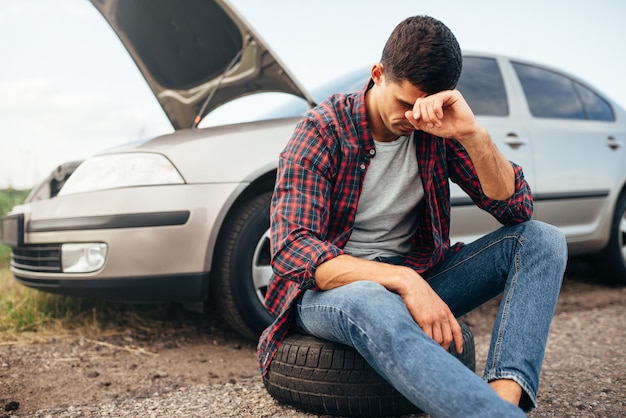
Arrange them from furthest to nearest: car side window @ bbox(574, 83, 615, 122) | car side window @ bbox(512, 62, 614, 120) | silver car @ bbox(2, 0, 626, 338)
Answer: car side window @ bbox(574, 83, 615, 122) < car side window @ bbox(512, 62, 614, 120) < silver car @ bbox(2, 0, 626, 338)

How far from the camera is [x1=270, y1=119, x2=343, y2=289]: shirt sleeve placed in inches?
65.1

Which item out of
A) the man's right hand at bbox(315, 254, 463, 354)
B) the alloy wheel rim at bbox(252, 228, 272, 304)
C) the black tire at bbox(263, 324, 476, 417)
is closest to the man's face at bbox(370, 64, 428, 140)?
the man's right hand at bbox(315, 254, 463, 354)

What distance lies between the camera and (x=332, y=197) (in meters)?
Result: 1.85

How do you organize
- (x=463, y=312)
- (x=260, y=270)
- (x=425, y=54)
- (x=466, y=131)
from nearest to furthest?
(x=425, y=54)
(x=466, y=131)
(x=463, y=312)
(x=260, y=270)

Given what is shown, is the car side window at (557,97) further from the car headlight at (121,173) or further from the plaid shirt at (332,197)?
the car headlight at (121,173)

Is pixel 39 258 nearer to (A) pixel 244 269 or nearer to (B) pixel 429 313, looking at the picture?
(A) pixel 244 269

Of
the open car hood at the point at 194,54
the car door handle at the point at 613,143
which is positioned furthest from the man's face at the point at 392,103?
the car door handle at the point at 613,143

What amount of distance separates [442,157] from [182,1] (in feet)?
5.81

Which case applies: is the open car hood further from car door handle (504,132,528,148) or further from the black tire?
the black tire

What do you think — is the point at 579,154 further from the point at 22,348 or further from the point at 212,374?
the point at 22,348

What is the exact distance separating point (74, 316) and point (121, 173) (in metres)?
1.05

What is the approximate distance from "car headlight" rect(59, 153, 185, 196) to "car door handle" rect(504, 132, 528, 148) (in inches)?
81.5

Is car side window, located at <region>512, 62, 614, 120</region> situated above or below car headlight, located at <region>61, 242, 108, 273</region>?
above

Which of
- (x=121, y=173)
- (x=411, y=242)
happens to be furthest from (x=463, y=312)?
(x=121, y=173)
